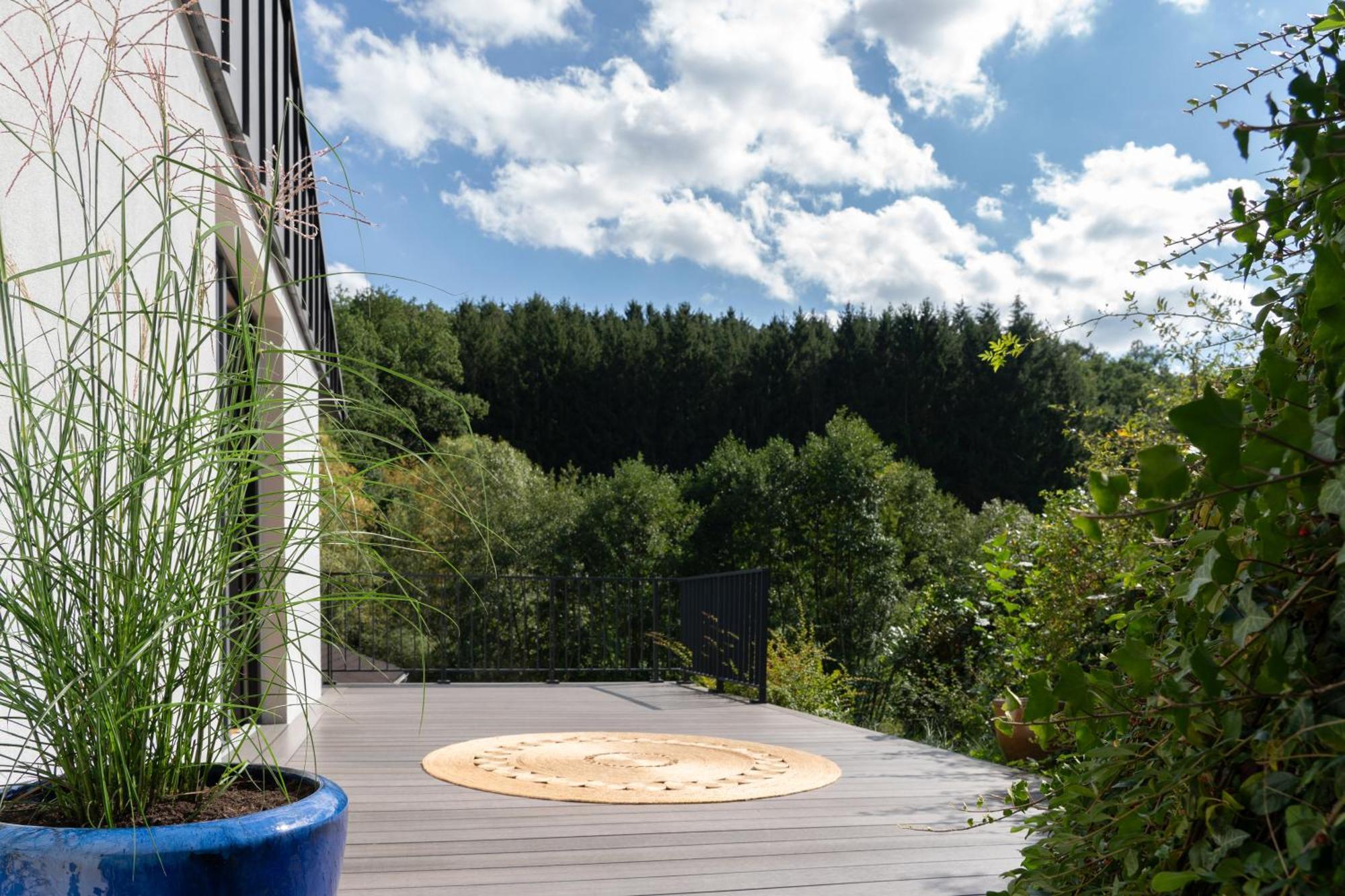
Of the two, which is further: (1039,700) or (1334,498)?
(1039,700)

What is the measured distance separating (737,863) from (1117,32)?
11.7 meters

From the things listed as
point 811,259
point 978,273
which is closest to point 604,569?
point 978,273

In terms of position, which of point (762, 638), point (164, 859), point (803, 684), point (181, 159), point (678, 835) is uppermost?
point (181, 159)

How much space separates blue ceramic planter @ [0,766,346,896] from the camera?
1034 millimetres

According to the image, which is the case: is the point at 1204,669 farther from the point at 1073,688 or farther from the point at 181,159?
the point at 181,159

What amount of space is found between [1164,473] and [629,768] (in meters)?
3.57

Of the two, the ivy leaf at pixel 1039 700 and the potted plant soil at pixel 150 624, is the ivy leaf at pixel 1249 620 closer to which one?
the ivy leaf at pixel 1039 700

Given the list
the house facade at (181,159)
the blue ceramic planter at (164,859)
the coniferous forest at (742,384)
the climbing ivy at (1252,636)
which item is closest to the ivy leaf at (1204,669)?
the climbing ivy at (1252,636)

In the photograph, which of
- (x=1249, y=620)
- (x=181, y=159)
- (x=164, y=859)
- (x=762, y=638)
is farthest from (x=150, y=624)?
(x=762, y=638)

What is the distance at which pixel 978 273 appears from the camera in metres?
28.6

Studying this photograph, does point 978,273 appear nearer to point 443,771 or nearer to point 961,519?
point 961,519

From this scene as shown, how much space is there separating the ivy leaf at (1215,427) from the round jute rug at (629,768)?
2953 mm

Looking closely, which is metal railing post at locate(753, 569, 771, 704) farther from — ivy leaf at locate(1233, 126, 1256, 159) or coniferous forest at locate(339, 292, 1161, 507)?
coniferous forest at locate(339, 292, 1161, 507)

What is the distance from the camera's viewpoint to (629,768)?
3.81 m
